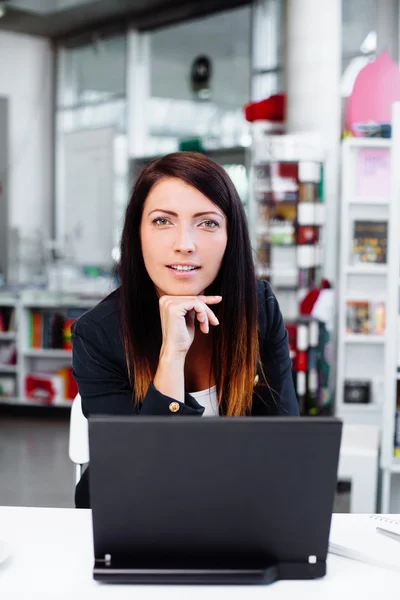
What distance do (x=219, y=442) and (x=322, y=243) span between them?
4.37m

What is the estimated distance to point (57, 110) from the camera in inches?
358

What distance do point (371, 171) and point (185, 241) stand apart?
3.54 meters

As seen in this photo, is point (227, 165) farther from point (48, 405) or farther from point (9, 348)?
point (48, 405)

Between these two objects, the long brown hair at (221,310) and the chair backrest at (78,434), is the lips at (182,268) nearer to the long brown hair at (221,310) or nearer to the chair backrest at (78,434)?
the long brown hair at (221,310)

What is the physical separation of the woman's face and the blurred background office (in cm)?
27

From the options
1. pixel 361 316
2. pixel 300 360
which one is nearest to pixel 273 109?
pixel 361 316

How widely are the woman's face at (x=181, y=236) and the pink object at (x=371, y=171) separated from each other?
338cm

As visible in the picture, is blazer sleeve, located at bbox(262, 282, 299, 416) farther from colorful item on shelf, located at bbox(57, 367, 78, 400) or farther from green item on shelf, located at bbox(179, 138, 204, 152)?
green item on shelf, located at bbox(179, 138, 204, 152)

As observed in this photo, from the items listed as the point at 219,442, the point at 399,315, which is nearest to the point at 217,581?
the point at 219,442

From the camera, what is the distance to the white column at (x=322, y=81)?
5.48 meters

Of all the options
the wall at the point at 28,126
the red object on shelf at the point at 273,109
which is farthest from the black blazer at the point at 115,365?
the wall at the point at 28,126

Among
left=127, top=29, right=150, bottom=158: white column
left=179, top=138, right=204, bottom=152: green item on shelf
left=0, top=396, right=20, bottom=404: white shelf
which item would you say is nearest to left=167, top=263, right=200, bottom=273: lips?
left=0, top=396, right=20, bottom=404: white shelf

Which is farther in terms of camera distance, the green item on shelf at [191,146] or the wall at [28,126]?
the wall at [28,126]

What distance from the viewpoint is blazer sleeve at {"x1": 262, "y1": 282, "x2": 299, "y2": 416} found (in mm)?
1696
